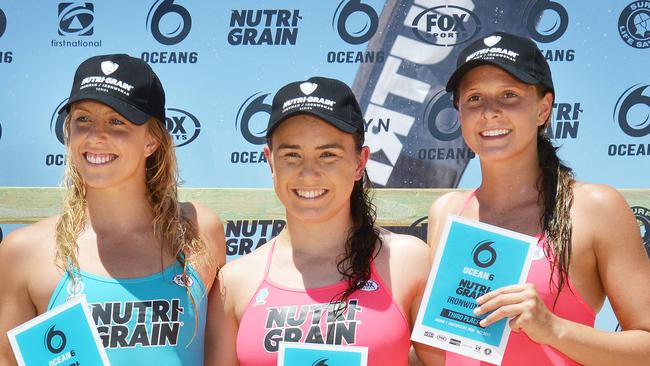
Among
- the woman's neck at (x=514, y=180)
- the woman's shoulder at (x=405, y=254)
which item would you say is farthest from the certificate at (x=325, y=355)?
the woman's neck at (x=514, y=180)

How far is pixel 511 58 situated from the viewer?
2398 millimetres

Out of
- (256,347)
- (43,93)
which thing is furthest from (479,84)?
(43,93)

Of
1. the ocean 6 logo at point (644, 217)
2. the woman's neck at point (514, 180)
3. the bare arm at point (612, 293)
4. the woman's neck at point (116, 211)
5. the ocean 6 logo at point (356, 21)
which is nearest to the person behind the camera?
the bare arm at point (612, 293)

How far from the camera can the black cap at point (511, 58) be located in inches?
93.9

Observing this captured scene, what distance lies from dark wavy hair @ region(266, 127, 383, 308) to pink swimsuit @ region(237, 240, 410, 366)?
0.9 inches

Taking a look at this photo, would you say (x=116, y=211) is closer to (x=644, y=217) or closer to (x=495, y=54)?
(x=495, y=54)

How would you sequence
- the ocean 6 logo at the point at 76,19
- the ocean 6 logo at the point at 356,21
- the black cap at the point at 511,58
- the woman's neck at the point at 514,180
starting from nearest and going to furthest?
the black cap at the point at 511,58, the woman's neck at the point at 514,180, the ocean 6 logo at the point at 356,21, the ocean 6 logo at the point at 76,19

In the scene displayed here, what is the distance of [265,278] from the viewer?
7.89 ft

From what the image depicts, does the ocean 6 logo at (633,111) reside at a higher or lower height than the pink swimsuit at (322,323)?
higher

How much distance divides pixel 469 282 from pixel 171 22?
2.75 meters

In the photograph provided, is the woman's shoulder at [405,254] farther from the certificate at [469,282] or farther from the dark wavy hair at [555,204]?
the dark wavy hair at [555,204]

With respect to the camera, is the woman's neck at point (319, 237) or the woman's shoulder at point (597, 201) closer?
the woman's shoulder at point (597, 201)

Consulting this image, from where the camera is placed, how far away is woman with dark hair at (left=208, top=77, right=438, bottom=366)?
2.28m

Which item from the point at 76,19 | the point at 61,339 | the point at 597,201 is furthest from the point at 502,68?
the point at 76,19
